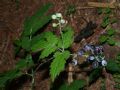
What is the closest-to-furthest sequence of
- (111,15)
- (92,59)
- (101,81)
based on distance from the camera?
1. (92,59)
2. (101,81)
3. (111,15)

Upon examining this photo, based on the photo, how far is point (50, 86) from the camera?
3.29m

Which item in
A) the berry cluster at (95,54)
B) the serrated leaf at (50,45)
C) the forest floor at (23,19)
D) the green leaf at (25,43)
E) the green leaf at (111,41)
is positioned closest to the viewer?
the serrated leaf at (50,45)

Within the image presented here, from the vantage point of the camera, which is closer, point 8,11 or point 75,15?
point 75,15

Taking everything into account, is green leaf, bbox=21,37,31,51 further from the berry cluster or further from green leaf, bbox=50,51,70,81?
green leaf, bbox=50,51,70,81

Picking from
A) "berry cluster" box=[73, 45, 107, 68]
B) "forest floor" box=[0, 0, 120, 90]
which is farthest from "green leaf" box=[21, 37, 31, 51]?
"forest floor" box=[0, 0, 120, 90]

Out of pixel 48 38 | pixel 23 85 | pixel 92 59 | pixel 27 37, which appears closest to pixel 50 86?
pixel 23 85

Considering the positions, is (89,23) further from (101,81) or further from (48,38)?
(48,38)

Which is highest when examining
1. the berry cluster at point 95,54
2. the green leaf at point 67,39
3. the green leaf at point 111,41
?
the green leaf at point 111,41

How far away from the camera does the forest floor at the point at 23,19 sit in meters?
3.43

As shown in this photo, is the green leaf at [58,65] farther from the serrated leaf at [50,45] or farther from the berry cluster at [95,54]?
the berry cluster at [95,54]

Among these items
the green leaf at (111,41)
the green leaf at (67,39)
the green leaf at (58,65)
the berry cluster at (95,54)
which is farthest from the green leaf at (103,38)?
the green leaf at (58,65)

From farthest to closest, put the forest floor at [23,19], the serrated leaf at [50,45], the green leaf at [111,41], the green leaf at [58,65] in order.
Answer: the forest floor at [23,19]
the green leaf at [111,41]
the serrated leaf at [50,45]
the green leaf at [58,65]

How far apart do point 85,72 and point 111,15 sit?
0.93 metres

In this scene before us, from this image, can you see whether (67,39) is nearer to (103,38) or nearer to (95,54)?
(95,54)
